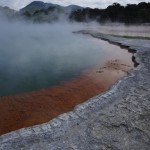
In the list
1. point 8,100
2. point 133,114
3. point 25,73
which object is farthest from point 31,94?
point 133,114

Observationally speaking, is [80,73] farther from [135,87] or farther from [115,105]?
[115,105]

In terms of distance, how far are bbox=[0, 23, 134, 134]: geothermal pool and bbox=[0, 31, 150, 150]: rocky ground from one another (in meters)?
0.83

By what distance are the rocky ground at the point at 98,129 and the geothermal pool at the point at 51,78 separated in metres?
0.83

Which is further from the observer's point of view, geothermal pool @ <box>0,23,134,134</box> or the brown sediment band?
geothermal pool @ <box>0,23,134,134</box>

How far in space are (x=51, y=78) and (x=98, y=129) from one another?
5.03 metres

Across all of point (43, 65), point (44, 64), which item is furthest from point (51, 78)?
point (44, 64)

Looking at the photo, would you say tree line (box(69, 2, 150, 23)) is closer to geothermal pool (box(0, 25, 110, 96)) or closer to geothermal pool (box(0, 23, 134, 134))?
geothermal pool (box(0, 25, 110, 96))

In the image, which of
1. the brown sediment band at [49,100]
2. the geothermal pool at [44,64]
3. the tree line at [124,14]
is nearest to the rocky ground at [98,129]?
the brown sediment band at [49,100]

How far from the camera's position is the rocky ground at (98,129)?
4.59 metres

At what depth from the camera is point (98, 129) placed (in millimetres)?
5078

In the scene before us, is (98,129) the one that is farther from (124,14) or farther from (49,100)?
(124,14)

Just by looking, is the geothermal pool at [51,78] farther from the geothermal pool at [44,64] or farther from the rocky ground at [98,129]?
the rocky ground at [98,129]

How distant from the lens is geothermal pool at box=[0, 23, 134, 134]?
6.61 meters

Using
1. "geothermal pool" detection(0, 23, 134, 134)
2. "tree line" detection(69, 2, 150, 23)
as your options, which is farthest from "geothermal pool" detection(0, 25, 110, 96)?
"tree line" detection(69, 2, 150, 23)
